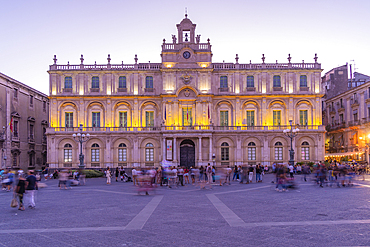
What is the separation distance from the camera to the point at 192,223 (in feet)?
41.8

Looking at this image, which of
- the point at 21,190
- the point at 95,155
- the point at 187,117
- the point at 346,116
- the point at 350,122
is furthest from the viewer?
the point at 346,116

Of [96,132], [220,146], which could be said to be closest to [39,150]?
[96,132]

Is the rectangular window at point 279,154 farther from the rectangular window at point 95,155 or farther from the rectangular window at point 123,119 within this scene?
the rectangular window at point 95,155

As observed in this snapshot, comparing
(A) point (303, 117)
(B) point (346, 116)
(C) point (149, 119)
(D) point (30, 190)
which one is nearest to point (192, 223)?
(D) point (30, 190)

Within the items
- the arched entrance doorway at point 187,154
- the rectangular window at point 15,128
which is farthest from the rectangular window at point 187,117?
the rectangular window at point 15,128

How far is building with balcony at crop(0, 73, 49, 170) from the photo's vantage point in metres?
48.6

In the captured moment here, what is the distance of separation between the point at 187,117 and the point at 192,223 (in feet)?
129

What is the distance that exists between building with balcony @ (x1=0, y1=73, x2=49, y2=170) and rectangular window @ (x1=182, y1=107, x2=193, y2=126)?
22.1 metres

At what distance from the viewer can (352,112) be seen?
57.0m

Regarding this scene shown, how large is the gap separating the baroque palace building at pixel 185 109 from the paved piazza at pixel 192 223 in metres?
33.0

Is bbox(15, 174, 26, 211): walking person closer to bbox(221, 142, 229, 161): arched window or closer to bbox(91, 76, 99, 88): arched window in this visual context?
bbox(91, 76, 99, 88): arched window

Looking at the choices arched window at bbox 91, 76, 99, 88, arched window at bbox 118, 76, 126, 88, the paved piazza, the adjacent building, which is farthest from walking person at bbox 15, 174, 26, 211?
the adjacent building

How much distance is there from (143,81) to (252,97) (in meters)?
15.5

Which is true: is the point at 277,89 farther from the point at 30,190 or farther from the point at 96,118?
the point at 30,190
